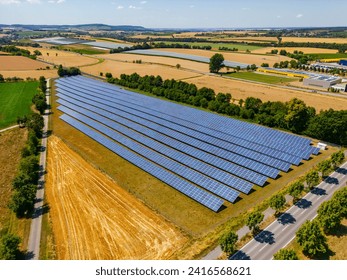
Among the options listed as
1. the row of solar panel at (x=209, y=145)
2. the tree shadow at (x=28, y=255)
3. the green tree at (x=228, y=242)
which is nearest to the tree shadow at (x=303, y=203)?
the row of solar panel at (x=209, y=145)

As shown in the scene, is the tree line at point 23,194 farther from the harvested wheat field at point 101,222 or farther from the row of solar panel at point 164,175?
the row of solar panel at point 164,175

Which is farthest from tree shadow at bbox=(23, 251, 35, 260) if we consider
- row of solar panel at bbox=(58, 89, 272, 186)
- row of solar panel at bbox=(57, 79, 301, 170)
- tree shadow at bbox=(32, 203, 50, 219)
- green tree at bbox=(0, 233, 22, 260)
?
row of solar panel at bbox=(57, 79, 301, 170)

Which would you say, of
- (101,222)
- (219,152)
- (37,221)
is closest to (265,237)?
(219,152)

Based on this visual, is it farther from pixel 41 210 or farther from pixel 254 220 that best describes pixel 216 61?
pixel 41 210

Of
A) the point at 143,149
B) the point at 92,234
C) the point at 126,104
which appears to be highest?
the point at 126,104

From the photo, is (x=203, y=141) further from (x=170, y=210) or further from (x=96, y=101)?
(x=96, y=101)

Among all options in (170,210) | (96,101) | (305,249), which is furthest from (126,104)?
(305,249)
